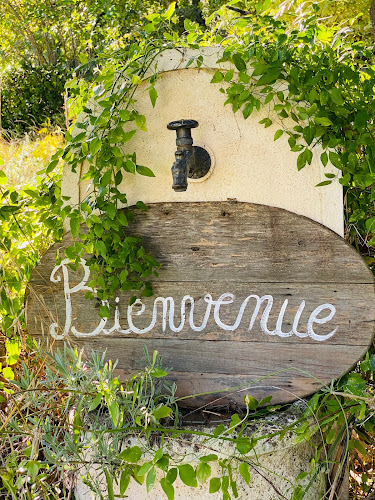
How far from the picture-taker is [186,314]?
2.01 meters

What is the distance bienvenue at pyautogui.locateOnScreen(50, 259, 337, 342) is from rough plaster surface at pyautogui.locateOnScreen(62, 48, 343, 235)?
321mm

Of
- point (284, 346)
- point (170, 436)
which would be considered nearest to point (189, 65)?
point (284, 346)

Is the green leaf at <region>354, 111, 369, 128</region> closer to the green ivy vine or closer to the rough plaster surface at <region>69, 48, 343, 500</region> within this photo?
the green ivy vine

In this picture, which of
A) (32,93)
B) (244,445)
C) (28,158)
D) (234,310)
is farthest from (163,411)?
(32,93)

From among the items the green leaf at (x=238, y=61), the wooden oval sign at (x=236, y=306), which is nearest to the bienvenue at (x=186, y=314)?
the wooden oval sign at (x=236, y=306)

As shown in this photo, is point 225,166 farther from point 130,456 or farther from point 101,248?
point 130,456

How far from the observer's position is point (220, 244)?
197 centimetres

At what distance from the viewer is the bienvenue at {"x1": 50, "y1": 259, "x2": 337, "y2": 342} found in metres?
1.88

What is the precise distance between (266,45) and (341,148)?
1.40 ft

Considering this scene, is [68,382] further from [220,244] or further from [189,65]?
[189,65]

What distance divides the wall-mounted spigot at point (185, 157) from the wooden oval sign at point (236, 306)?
138mm

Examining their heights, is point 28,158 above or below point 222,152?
above

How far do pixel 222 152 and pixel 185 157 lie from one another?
202mm

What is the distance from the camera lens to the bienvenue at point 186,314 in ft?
6.16
